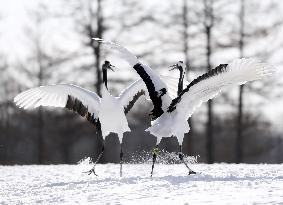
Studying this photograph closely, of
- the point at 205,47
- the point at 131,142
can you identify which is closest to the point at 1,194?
the point at 205,47

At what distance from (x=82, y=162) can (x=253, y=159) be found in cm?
3285

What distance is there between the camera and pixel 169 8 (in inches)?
1029

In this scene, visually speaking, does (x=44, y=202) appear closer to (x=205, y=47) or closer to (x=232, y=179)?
(x=232, y=179)

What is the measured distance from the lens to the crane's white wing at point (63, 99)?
1409 cm

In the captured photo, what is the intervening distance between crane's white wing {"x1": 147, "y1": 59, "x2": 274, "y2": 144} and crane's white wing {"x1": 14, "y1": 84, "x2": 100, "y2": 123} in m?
2.38

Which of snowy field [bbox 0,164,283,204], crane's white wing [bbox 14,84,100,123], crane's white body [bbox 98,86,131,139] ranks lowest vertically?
snowy field [bbox 0,164,283,204]

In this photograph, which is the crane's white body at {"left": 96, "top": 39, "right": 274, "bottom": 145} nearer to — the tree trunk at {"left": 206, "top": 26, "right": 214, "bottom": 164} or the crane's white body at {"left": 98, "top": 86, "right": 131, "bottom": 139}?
the crane's white body at {"left": 98, "top": 86, "right": 131, "bottom": 139}

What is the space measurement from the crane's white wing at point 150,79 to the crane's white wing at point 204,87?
27 cm

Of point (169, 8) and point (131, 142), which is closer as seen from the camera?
point (169, 8)

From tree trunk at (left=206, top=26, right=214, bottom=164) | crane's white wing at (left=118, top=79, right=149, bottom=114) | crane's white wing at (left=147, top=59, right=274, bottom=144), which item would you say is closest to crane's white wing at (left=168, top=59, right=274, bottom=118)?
crane's white wing at (left=147, top=59, right=274, bottom=144)

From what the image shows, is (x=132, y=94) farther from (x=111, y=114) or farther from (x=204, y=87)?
(x=204, y=87)

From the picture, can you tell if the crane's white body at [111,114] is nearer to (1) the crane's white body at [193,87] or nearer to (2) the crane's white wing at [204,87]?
(1) the crane's white body at [193,87]

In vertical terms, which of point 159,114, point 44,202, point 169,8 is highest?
point 169,8

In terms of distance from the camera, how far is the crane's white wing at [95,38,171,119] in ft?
40.1
